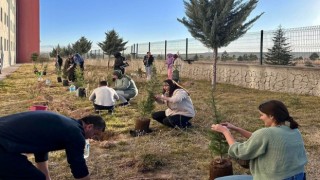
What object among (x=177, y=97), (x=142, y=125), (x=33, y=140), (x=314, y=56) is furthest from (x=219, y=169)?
(x=314, y=56)

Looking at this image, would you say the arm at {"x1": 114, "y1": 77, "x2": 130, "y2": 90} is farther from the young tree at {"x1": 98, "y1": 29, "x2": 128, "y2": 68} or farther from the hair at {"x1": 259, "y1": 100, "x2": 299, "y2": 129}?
the young tree at {"x1": 98, "y1": 29, "x2": 128, "y2": 68}

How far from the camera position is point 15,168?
2982 millimetres

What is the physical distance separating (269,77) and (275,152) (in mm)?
12509

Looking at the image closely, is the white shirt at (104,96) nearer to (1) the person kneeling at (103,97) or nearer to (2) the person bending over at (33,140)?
(1) the person kneeling at (103,97)

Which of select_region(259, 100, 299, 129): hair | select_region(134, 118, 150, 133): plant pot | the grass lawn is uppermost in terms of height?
select_region(259, 100, 299, 129): hair

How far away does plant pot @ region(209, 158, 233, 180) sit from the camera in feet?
14.8

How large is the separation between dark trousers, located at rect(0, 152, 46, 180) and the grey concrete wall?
11.8 m

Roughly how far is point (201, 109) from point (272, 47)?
7.49 m

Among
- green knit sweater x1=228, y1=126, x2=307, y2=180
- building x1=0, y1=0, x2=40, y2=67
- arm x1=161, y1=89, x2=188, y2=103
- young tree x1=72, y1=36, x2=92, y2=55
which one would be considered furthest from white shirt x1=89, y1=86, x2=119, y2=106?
building x1=0, y1=0, x2=40, y2=67

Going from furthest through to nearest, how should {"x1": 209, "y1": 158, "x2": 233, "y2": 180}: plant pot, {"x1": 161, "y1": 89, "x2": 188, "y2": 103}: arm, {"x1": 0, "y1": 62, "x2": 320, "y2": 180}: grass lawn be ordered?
{"x1": 161, "y1": 89, "x2": 188, "y2": 103}: arm → {"x1": 0, "y1": 62, "x2": 320, "y2": 180}: grass lawn → {"x1": 209, "y1": 158, "x2": 233, "y2": 180}: plant pot

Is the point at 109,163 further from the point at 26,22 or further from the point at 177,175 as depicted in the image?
the point at 26,22

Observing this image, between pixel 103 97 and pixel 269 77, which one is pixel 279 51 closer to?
pixel 269 77

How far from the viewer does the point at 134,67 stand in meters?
31.6

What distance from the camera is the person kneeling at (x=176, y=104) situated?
6.96 metres
